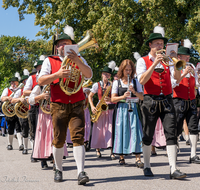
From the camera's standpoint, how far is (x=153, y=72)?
521 cm

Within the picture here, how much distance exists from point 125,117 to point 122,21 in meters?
12.1

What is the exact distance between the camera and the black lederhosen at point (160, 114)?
16.5ft

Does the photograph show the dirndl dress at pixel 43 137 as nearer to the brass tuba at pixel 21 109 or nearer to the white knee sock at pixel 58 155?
the white knee sock at pixel 58 155

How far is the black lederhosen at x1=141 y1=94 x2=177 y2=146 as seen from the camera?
5.03m

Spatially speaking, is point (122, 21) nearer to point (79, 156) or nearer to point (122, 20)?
point (122, 20)

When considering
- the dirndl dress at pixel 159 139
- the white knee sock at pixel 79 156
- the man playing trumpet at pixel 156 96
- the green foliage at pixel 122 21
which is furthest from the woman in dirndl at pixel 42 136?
the green foliage at pixel 122 21

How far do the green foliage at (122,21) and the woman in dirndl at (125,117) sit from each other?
30.1ft

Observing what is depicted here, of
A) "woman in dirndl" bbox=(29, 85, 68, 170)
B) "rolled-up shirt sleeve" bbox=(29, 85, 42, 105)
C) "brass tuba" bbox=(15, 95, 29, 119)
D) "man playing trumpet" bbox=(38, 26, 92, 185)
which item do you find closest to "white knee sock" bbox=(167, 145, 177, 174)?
"man playing trumpet" bbox=(38, 26, 92, 185)

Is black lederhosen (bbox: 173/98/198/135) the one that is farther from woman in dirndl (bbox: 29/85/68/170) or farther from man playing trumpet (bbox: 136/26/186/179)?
woman in dirndl (bbox: 29/85/68/170)

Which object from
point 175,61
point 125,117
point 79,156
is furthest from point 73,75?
point 125,117

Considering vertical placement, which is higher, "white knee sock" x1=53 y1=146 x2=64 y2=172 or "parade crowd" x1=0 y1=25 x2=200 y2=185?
"parade crowd" x1=0 y1=25 x2=200 y2=185

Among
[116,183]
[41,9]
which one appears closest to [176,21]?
[41,9]

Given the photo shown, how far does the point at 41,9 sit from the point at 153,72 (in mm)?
19653

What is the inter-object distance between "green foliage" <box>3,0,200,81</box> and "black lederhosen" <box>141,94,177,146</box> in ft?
35.0
